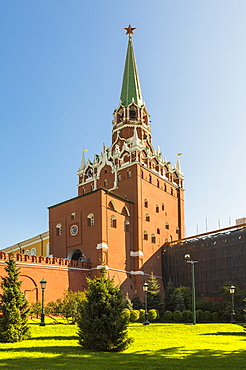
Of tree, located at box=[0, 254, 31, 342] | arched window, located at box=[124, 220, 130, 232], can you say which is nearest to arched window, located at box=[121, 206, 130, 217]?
arched window, located at box=[124, 220, 130, 232]

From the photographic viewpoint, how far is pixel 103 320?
1499cm

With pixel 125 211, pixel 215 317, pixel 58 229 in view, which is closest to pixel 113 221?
pixel 125 211

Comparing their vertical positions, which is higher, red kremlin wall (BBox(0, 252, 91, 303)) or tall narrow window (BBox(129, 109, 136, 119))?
tall narrow window (BBox(129, 109, 136, 119))

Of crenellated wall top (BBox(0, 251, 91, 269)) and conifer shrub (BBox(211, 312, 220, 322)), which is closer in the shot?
crenellated wall top (BBox(0, 251, 91, 269))

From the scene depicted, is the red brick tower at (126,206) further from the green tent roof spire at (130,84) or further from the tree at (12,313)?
the tree at (12,313)

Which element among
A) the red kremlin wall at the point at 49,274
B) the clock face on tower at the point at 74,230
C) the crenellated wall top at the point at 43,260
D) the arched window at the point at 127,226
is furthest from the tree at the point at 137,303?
the clock face on tower at the point at 74,230

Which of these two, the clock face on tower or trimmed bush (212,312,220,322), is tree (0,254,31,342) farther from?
the clock face on tower

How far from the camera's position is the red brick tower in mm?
41969

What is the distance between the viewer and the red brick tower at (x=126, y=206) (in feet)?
138

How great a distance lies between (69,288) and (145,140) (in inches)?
862

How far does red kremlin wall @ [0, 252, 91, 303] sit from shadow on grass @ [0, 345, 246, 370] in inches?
780

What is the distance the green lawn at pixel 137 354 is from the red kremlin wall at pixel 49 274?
15891 mm

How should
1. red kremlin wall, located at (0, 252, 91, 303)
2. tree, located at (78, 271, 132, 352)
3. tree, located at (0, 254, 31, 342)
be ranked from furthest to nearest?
red kremlin wall, located at (0, 252, 91, 303)
tree, located at (0, 254, 31, 342)
tree, located at (78, 271, 132, 352)

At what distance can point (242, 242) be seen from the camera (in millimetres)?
42375
